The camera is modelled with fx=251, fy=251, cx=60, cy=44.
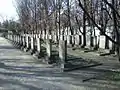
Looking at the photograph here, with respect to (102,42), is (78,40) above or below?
above

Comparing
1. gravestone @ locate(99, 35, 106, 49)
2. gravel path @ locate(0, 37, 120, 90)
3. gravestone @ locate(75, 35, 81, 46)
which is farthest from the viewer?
gravestone @ locate(75, 35, 81, 46)

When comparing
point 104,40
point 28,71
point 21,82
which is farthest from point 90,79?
point 104,40

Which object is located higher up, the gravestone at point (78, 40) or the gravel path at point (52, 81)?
the gravestone at point (78, 40)

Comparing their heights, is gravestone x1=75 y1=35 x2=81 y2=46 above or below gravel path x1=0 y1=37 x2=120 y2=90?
above

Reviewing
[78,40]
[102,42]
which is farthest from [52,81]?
[78,40]

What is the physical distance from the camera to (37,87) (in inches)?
315

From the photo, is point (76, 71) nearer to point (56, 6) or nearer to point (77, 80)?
point (77, 80)

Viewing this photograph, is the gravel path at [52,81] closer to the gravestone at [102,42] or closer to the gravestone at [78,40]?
the gravestone at [102,42]

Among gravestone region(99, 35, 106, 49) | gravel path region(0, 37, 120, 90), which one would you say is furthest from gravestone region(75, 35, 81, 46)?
gravel path region(0, 37, 120, 90)

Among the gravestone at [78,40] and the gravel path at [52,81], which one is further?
the gravestone at [78,40]

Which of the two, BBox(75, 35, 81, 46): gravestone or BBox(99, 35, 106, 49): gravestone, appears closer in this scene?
BBox(99, 35, 106, 49): gravestone

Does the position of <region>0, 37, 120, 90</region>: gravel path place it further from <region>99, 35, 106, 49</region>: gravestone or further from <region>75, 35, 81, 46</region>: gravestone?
<region>75, 35, 81, 46</region>: gravestone

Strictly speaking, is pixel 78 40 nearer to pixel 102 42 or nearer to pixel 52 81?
pixel 102 42

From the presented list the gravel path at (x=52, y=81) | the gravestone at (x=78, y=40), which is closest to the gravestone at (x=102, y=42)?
the gravestone at (x=78, y=40)
